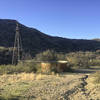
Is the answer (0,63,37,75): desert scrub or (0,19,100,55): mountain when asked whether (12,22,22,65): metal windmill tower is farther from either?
(0,19,100,55): mountain

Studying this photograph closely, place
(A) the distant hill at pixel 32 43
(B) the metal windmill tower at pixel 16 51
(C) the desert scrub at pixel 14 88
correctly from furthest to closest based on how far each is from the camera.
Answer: (A) the distant hill at pixel 32 43 < (B) the metal windmill tower at pixel 16 51 < (C) the desert scrub at pixel 14 88

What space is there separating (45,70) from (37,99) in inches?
575

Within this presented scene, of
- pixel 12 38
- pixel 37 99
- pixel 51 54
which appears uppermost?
pixel 12 38

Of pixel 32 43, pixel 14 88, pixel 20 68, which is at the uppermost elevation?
pixel 32 43

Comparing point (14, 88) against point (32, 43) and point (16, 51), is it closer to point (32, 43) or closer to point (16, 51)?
point (16, 51)

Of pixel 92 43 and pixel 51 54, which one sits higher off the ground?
pixel 92 43

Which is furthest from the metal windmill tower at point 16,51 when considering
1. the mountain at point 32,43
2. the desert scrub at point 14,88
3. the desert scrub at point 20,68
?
the desert scrub at point 14,88

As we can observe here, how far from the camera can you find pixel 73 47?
71.8 meters

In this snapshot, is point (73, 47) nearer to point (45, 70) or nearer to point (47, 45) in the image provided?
point (47, 45)

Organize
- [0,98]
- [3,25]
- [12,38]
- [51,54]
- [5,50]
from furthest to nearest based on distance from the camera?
[3,25], [12,38], [5,50], [51,54], [0,98]

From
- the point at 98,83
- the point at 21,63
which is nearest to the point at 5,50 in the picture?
the point at 21,63

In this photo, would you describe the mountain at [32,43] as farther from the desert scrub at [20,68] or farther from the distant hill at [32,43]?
the desert scrub at [20,68]

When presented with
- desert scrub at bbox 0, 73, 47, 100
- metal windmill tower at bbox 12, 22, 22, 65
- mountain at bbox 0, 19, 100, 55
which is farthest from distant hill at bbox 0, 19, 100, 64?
desert scrub at bbox 0, 73, 47, 100

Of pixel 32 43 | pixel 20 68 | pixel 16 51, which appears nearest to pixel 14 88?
pixel 20 68
